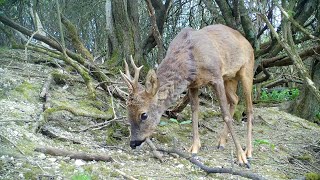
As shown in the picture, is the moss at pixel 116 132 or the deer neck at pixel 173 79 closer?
the deer neck at pixel 173 79

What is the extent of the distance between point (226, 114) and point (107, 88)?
6.91ft

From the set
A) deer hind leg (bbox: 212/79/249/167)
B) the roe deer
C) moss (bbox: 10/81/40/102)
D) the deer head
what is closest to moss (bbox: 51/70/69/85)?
moss (bbox: 10/81/40/102)

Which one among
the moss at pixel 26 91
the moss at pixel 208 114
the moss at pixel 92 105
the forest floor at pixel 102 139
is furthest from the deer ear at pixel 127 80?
the moss at pixel 208 114

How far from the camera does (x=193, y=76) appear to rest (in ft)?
19.5

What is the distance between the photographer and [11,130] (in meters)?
4.91

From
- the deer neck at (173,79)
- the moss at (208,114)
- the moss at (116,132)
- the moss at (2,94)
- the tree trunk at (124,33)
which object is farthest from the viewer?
the tree trunk at (124,33)

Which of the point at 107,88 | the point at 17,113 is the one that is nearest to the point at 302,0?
the point at 107,88

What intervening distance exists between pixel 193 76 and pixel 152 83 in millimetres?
662

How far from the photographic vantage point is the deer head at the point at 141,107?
5469mm

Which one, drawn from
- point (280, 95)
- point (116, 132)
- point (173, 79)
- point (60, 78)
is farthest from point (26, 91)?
point (280, 95)

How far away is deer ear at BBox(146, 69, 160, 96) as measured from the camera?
18.0 feet

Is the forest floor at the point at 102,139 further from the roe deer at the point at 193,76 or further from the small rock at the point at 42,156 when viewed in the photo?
the roe deer at the point at 193,76

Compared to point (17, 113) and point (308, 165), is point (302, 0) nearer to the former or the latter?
point (308, 165)

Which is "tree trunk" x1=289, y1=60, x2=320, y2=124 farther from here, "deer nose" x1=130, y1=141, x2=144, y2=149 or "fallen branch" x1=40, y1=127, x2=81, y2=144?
"fallen branch" x1=40, y1=127, x2=81, y2=144
